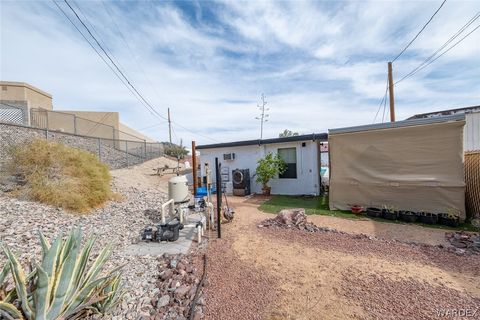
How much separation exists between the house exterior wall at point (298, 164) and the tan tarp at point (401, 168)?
6.80 feet

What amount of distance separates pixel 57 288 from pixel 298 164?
8.58m

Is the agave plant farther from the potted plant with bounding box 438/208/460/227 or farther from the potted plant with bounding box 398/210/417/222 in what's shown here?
the potted plant with bounding box 438/208/460/227

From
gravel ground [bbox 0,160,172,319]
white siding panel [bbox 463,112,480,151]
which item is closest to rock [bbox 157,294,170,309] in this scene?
gravel ground [bbox 0,160,172,319]

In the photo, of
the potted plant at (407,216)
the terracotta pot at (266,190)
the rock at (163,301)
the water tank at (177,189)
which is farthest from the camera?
the terracotta pot at (266,190)

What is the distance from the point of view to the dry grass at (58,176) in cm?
502

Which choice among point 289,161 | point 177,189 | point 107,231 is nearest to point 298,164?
point 289,161

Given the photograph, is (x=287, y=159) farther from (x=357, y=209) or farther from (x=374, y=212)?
(x=374, y=212)

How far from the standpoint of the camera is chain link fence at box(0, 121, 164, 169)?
6458 mm

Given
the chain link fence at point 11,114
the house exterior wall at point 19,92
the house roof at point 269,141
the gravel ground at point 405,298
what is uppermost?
the house exterior wall at point 19,92

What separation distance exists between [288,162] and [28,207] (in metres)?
8.34

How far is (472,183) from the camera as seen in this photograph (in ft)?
17.9

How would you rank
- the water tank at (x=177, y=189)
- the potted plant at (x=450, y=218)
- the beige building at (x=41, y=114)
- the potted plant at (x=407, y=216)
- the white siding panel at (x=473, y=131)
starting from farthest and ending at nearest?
the beige building at (x=41, y=114), the white siding panel at (x=473, y=131), the water tank at (x=177, y=189), the potted plant at (x=407, y=216), the potted plant at (x=450, y=218)

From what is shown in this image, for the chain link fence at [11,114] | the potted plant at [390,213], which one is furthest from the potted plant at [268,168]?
the chain link fence at [11,114]

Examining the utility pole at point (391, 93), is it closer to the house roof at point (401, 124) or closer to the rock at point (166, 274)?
the house roof at point (401, 124)
